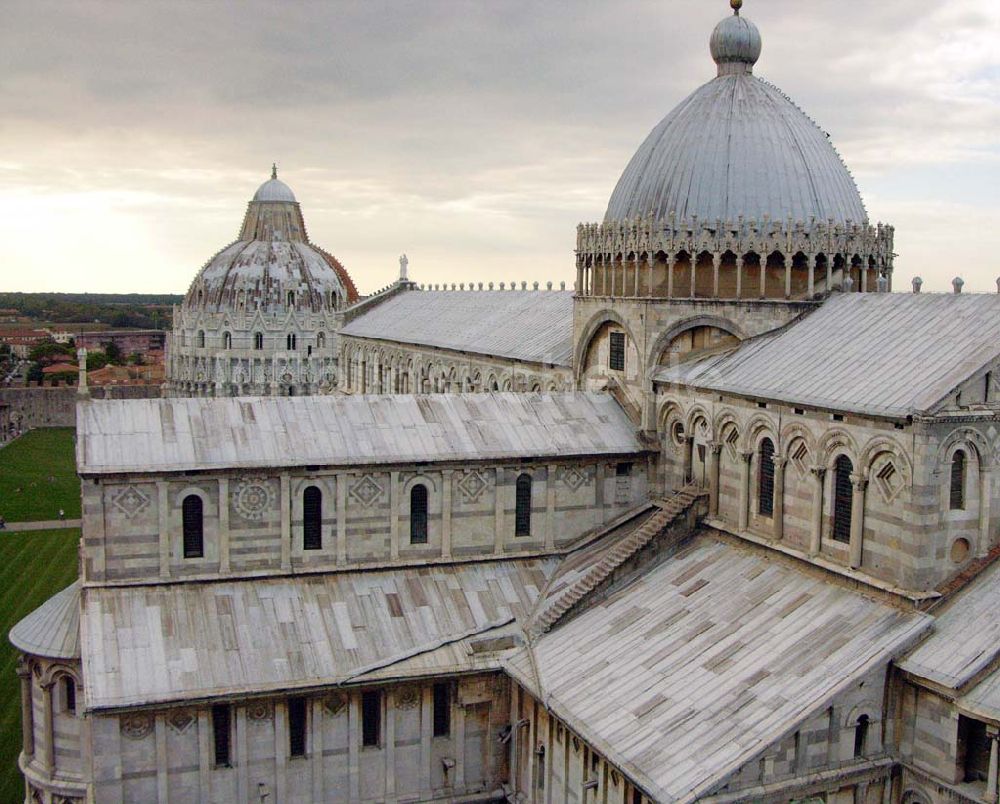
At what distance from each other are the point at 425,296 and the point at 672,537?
5489 centimetres

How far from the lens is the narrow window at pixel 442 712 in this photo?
108 ft

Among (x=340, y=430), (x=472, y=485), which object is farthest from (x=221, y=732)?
(x=472, y=485)

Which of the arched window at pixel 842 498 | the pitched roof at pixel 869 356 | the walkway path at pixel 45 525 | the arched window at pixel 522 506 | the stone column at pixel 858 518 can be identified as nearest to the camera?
the pitched roof at pixel 869 356

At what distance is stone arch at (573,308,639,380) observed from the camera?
3994cm

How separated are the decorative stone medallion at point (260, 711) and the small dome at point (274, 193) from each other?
173 metres

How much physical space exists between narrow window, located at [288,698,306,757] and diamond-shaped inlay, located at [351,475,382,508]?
655 cm

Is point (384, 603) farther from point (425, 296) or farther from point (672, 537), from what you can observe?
point (425, 296)

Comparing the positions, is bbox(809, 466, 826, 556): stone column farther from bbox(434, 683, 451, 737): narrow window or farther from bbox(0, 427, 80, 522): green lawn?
bbox(0, 427, 80, 522): green lawn

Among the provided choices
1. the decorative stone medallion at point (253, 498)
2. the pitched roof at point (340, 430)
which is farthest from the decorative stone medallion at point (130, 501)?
the decorative stone medallion at point (253, 498)

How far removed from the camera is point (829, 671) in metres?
26.5

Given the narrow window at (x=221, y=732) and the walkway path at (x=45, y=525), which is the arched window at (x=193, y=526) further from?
the walkway path at (x=45, y=525)

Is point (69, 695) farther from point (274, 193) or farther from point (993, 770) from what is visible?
point (274, 193)

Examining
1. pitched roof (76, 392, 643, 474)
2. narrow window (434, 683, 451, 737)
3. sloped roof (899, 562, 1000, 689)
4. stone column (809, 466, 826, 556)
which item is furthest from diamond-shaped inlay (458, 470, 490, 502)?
sloped roof (899, 562, 1000, 689)

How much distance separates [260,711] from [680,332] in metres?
18.6
